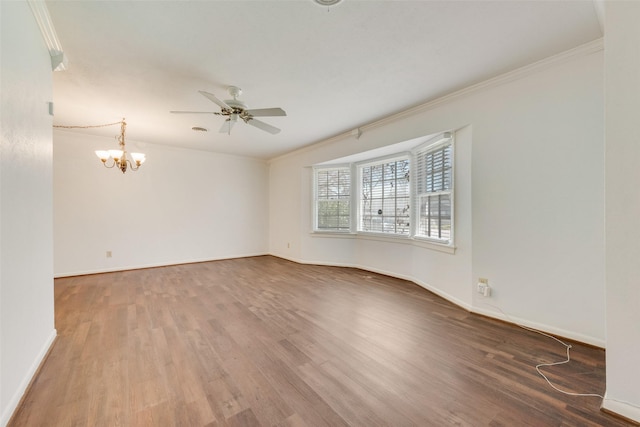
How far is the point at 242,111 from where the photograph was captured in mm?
2822

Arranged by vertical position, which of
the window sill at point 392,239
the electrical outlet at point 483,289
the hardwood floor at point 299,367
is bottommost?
the hardwood floor at point 299,367

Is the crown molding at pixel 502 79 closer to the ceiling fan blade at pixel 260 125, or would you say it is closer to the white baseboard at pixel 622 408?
the ceiling fan blade at pixel 260 125

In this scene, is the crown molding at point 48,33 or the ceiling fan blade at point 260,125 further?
the ceiling fan blade at point 260,125

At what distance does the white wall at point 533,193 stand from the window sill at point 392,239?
10 cm

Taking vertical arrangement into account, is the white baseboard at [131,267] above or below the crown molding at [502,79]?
below

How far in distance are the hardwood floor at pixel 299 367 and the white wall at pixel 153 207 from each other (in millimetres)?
1669

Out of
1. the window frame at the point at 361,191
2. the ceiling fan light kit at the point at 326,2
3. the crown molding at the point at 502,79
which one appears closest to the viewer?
the ceiling fan light kit at the point at 326,2

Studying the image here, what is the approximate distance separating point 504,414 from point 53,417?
2.58 metres

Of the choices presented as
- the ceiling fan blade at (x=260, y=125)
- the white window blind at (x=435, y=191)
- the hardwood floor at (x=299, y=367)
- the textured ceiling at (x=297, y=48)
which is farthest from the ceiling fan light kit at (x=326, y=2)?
the hardwood floor at (x=299, y=367)

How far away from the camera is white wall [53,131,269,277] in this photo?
4.50 meters

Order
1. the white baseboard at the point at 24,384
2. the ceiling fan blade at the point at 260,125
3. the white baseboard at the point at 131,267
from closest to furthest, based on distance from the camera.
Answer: the white baseboard at the point at 24,384 → the ceiling fan blade at the point at 260,125 → the white baseboard at the point at 131,267

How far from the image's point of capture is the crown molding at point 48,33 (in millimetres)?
1708

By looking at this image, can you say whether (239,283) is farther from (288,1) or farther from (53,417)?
(288,1)

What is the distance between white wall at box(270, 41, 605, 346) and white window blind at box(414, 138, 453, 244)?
0.24m
